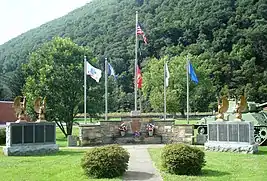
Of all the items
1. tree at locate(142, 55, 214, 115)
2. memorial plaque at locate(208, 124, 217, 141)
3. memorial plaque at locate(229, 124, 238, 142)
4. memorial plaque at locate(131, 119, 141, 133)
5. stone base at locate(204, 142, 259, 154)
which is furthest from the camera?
tree at locate(142, 55, 214, 115)

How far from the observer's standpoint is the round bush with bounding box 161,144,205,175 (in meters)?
12.2

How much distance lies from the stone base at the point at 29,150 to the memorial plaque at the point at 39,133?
32cm

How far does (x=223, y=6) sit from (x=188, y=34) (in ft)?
44.8

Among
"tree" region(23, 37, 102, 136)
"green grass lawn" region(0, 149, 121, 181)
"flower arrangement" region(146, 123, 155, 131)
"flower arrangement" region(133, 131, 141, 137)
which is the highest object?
"tree" region(23, 37, 102, 136)

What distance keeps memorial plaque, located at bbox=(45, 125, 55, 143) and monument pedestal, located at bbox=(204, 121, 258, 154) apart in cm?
731

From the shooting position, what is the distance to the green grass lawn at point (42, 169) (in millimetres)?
11891

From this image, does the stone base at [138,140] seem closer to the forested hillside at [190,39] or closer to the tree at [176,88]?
the tree at [176,88]

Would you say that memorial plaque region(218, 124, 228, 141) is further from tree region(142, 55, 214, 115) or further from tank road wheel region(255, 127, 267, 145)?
tree region(142, 55, 214, 115)

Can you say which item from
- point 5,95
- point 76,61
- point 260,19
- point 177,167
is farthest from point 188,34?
point 177,167

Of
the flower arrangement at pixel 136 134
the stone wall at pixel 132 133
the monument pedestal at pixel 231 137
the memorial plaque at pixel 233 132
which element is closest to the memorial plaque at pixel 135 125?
the stone wall at pixel 132 133

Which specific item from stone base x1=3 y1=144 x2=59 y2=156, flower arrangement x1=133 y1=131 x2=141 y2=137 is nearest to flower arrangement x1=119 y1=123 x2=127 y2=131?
flower arrangement x1=133 y1=131 x2=141 y2=137

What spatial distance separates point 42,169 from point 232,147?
30.2ft

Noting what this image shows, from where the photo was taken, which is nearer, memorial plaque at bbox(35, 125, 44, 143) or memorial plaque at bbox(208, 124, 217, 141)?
memorial plaque at bbox(35, 125, 44, 143)

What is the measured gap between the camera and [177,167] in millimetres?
12203
